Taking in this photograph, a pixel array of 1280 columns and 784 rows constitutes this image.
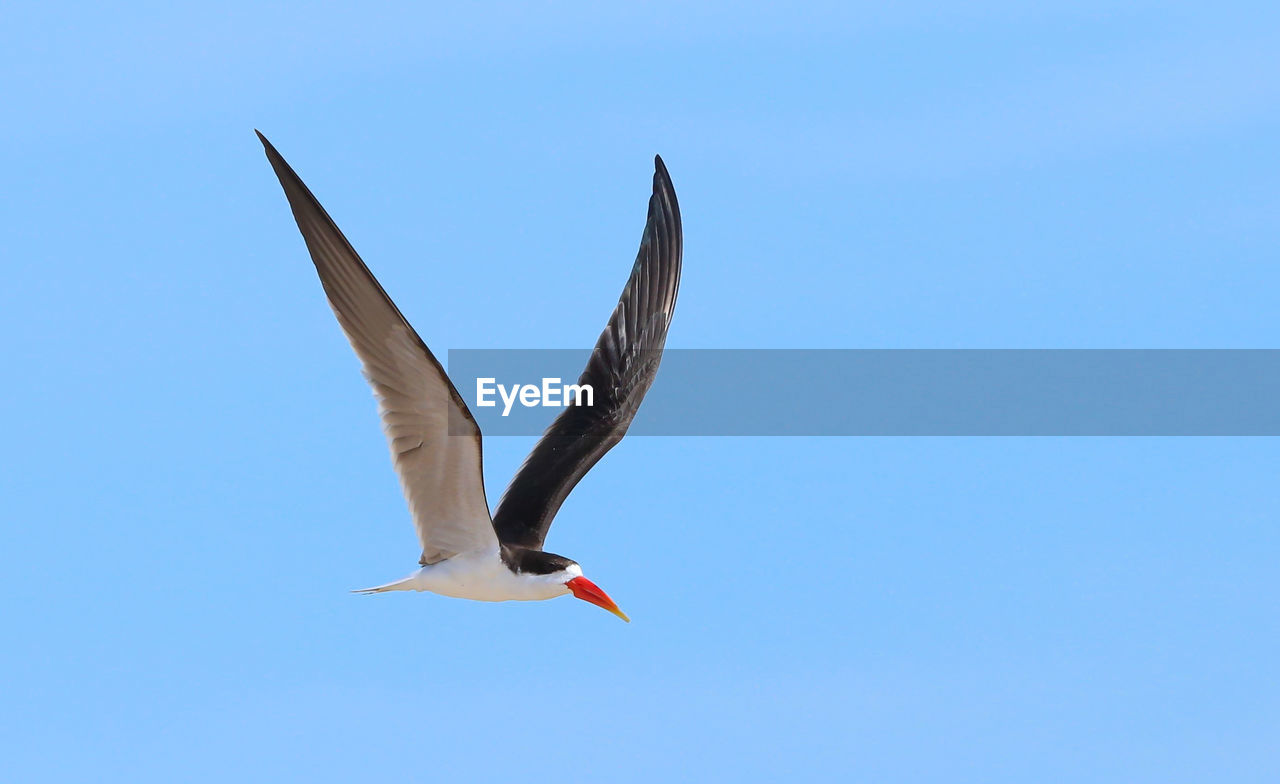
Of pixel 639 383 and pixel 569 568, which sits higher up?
pixel 639 383

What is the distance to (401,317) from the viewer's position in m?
11.3

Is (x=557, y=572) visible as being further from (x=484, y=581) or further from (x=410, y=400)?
(x=410, y=400)

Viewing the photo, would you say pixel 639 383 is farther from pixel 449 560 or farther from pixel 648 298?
pixel 449 560

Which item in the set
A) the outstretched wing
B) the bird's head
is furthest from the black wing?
the outstretched wing

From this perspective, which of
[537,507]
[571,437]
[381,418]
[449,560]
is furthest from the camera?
[571,437]

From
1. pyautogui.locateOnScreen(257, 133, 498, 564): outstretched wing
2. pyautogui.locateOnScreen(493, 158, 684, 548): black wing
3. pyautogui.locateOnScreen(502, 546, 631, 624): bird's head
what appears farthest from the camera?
pyautogui.locateOnScreen(493, 158, 684, 548): black wing

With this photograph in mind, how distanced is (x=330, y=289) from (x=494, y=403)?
3816mm

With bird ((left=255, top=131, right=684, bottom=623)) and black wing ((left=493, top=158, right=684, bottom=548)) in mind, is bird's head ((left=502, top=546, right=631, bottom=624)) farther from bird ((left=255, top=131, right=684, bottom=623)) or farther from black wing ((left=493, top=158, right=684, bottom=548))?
black wing ((left=493, top=158, right=684, bottom=548))

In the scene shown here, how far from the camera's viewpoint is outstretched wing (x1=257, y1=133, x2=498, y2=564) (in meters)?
11.2

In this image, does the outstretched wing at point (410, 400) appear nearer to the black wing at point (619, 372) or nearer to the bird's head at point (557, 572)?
the bird's head at point (557, 572)

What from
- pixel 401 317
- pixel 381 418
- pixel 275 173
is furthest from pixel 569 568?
pixel 275 173

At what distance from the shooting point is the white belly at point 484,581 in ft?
42.5

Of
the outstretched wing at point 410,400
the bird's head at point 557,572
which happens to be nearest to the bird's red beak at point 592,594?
the bird's head at point 557,572

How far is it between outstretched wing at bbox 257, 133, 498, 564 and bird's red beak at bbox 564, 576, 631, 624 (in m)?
0.94
